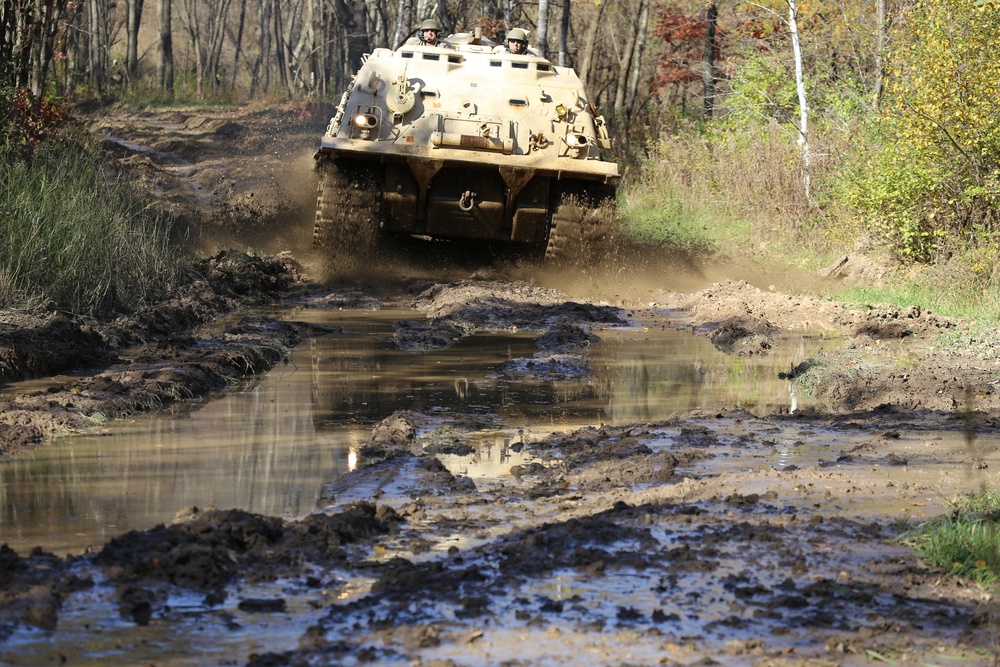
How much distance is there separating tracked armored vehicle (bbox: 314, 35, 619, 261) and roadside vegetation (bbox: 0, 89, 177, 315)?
6.78 feet

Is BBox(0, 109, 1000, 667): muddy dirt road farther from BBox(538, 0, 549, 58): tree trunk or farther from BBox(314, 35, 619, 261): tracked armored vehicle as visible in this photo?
BBox(538, 0, 549, 58): tree trunk

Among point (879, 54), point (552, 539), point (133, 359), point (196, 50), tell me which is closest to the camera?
point (552, 539)

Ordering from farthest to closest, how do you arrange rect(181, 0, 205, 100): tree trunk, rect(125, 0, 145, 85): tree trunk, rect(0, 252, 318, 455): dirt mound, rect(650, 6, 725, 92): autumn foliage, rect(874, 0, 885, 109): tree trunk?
rect(181, 0, 205, 100): tree trunk
rect(125, 0, 145, 85): tree trunk
rect(650, 6, 725, 92): autumn foliage
rect(874, 0, 885, 109): tree trunk
rect(0, 252, 318, 455): dirt mound

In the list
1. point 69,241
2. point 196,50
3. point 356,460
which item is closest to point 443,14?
point 69,241

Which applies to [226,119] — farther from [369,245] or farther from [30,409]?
[30,409]

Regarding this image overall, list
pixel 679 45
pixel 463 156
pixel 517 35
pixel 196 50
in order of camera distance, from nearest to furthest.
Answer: pixel 463 156, pixel 517 35, pixel 679 45, pixel 196 50

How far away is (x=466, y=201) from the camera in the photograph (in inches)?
538

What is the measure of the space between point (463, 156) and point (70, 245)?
4.22 metres

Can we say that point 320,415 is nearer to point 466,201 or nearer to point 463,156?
point 463,156

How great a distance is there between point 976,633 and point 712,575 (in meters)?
0.87

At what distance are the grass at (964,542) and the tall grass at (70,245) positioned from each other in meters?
6.95

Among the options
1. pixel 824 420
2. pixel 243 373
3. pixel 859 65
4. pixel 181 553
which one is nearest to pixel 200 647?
pixel 181 553

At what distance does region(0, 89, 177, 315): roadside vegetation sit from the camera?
32.4ft

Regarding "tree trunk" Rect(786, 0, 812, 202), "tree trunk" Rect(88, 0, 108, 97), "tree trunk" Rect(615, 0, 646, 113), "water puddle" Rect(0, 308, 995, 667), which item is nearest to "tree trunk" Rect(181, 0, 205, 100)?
"tree trunk" Rect(88, 0, 108, 97)
